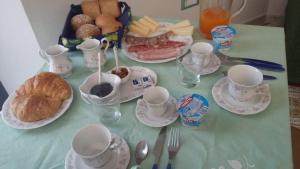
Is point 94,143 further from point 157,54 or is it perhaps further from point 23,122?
point 157,54

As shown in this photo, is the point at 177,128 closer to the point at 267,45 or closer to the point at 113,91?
the point at 113,91

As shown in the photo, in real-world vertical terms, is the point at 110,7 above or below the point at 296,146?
above

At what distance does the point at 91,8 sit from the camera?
112cm

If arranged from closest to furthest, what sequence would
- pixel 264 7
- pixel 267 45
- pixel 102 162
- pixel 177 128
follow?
pixel 102 162, pixel 177 128, pixel 267 45, pixel 264 7

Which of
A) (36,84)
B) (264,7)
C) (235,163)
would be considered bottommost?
(264,7)

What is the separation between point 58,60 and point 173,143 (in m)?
0.51

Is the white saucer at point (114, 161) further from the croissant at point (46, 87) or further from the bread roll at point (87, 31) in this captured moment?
the bread roll at point (87, 31)

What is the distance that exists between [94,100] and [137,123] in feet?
0.46

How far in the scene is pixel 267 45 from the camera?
981mm

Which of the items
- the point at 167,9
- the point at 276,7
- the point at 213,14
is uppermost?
the point at 213,14

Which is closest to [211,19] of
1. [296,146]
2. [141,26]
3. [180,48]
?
[180,48]

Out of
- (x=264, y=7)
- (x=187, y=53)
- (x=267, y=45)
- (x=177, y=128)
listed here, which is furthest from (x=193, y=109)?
(x=264, y=7)

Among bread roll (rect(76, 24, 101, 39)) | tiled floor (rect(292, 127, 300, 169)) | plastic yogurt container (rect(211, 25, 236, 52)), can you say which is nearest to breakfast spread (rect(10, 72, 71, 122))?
bread roll (rect(76, 24, 101, 39))

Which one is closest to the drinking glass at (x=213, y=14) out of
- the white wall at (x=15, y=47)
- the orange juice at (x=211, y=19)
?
the orange juice at (x=211, y=19)
